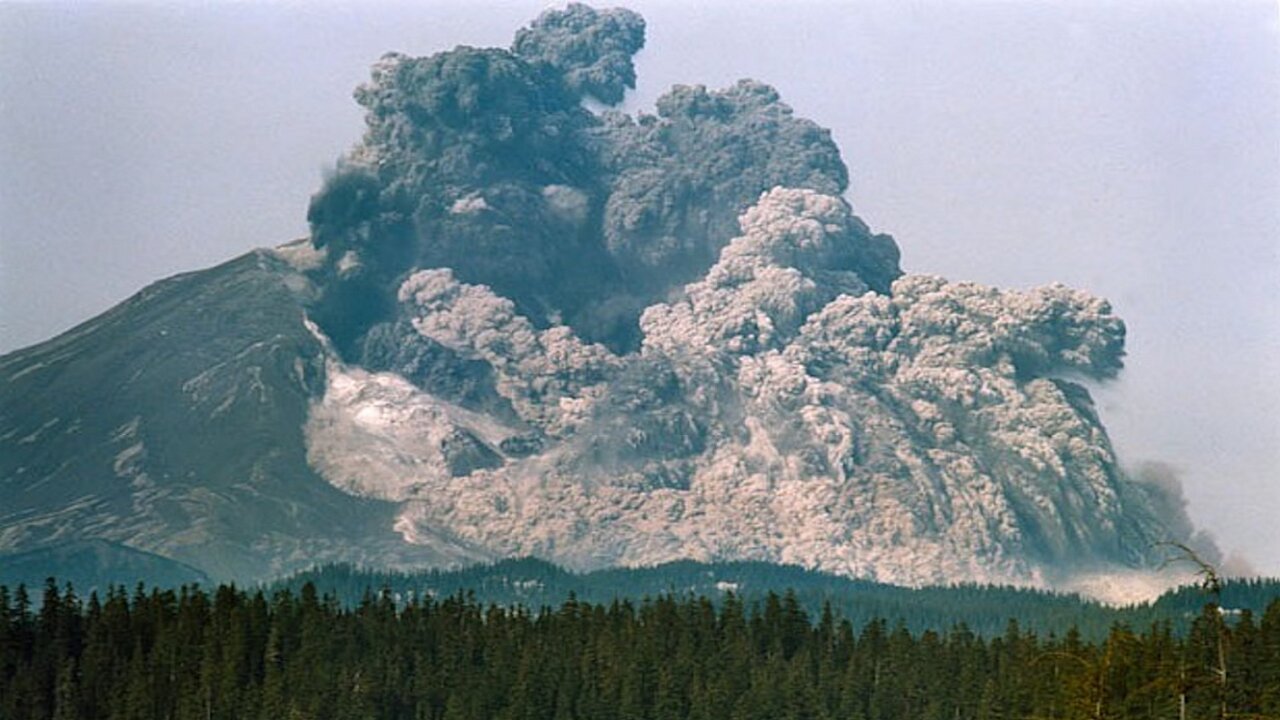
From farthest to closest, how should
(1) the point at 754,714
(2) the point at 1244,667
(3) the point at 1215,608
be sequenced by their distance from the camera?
1. (1) the point at 754,714
2. (2) the point at 1244,667
3. (3) the point at 1215,608

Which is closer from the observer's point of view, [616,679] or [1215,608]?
[1215,608]

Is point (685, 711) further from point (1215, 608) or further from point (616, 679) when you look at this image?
point (1215, 608)

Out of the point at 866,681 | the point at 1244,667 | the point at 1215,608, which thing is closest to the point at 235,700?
the point at 866,681

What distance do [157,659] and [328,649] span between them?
13.3 m

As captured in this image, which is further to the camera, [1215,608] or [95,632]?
[95,632]

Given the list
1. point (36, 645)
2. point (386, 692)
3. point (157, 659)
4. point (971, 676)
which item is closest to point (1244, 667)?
point (971, 676)

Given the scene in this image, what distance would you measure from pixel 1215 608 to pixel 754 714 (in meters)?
110

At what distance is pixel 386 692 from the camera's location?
620ft

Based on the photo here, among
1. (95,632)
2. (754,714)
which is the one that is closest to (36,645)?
(95,632)

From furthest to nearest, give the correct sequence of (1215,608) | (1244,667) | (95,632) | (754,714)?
(95,632) < (754,714) < (1244,667) < (1215,608)

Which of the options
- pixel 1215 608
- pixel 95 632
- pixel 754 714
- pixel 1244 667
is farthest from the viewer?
pixel 95 632

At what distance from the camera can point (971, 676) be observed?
183000mm

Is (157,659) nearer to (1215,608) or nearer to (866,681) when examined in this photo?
(866,681)

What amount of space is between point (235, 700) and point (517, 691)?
61.7 feet
